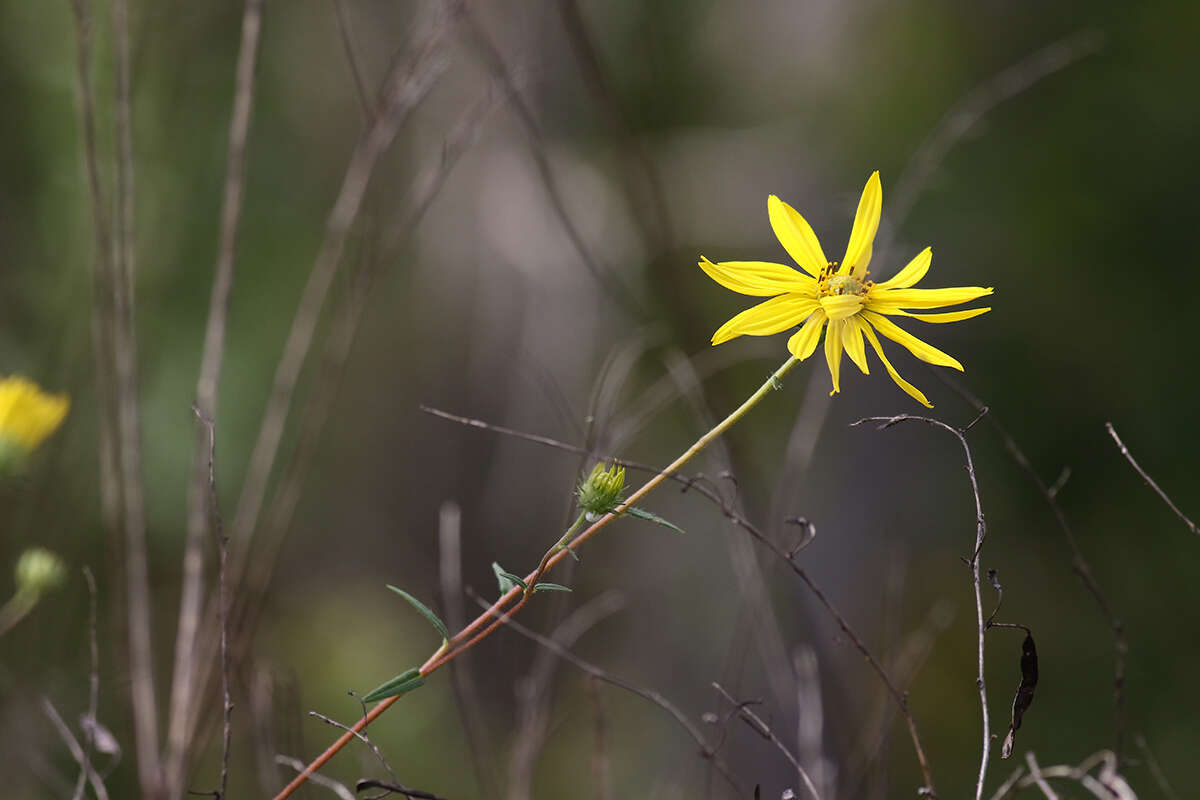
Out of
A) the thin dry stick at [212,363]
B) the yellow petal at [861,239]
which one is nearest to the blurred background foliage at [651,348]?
the thin dry stick at [212,363]

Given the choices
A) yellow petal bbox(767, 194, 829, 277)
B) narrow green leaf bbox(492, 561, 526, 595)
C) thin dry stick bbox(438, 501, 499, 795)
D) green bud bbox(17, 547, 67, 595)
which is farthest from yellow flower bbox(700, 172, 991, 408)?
green bud bbox(17, 547, 67, 595)

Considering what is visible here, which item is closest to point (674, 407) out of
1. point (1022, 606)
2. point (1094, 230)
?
point (1022, 606)

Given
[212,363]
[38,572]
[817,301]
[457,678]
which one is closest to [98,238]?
[212,363]

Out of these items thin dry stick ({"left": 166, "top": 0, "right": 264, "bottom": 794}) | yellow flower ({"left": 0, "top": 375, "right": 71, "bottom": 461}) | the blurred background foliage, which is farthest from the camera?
the blurred background foliage

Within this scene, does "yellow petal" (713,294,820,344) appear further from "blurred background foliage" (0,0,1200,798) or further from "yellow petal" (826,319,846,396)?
"blurred background foliage" (0,0,1200,798)

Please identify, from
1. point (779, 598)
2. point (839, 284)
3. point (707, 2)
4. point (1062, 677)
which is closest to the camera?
point (839, 284)

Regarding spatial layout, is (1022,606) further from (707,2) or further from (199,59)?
(199,59)
